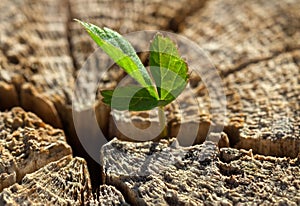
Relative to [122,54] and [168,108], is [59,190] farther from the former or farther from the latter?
[168,108]

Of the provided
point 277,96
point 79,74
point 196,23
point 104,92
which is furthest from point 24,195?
point 196,23

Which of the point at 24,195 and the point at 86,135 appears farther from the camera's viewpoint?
the point at 86,135

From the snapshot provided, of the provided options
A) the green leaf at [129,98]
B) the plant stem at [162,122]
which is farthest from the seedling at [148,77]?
the plant stem at [162,122]

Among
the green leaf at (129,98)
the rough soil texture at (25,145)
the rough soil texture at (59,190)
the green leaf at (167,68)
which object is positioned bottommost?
the rough soil texture at (59,190)

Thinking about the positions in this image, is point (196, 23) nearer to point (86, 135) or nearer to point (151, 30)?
point (151, 30)

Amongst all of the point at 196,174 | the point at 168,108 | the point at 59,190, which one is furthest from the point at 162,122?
the point at 59,190

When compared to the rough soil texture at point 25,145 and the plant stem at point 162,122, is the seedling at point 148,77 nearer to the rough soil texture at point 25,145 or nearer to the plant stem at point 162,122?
the plant stem at point 162,122
